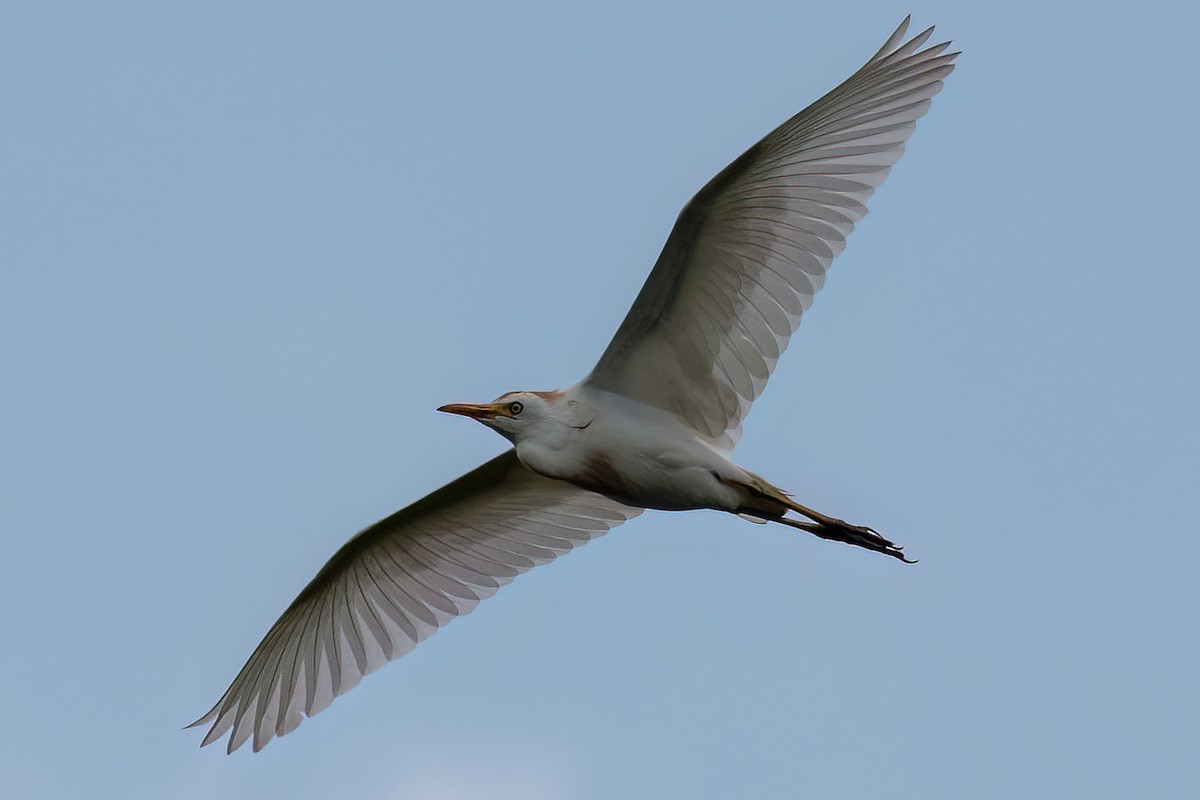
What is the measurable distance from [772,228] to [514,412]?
2226 millimetres

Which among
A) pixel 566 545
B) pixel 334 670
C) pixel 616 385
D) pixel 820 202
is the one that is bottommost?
pixel 334 670

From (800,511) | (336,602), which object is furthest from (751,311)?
(336,602)

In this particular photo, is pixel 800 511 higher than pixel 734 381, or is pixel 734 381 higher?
pixel 734 381

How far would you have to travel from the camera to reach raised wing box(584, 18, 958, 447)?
11.9 meters

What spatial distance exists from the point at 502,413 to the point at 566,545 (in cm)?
185

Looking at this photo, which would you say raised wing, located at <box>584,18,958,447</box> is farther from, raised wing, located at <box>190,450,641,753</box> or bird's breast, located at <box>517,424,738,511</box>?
raised wing, located at <box>190,450,641,753</box>

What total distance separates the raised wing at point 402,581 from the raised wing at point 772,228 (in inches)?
70.8

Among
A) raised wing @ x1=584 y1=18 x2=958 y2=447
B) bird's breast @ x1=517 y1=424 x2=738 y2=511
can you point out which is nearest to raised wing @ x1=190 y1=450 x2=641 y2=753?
bird's breast @ x1=517 y1=424 x2=738 y2=511

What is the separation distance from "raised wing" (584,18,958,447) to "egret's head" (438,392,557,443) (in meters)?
0.36

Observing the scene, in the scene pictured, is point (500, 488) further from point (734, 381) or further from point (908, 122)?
point (908, 122)

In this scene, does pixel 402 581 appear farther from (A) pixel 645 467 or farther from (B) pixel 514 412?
(A) pixel 645 467

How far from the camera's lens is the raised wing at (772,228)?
11.9 m

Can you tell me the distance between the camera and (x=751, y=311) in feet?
40.2

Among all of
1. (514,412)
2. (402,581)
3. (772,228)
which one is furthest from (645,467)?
(402,581)
